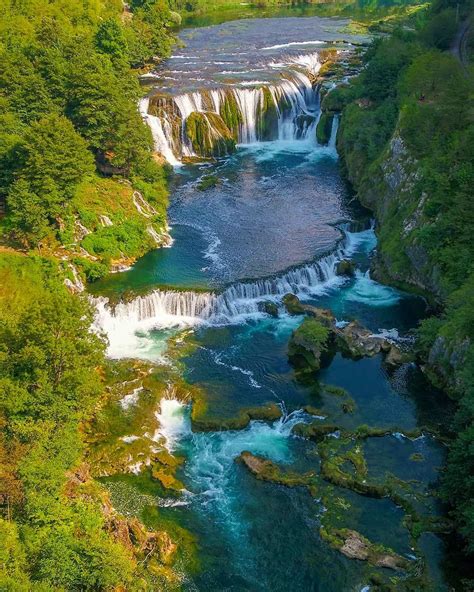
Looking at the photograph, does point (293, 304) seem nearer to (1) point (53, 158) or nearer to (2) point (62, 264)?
(2) point (62, 264)

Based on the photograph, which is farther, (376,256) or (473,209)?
(376,256)

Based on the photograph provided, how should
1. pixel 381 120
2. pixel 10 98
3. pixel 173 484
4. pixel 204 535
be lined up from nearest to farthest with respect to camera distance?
pixel 204 535 < pixel 173 484 < pixel 10 98 < pixel 381 120

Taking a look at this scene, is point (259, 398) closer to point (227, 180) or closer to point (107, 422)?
point (107, 422)

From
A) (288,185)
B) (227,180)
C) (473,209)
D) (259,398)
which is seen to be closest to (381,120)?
(288,185)

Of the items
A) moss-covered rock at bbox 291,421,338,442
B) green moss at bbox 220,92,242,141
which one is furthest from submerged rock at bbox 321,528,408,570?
green moss at bbox 220,92,242,141

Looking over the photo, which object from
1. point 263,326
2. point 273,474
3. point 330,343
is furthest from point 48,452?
point 330,343

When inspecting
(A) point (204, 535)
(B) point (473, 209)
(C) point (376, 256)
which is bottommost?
(A) point (204, 535)
